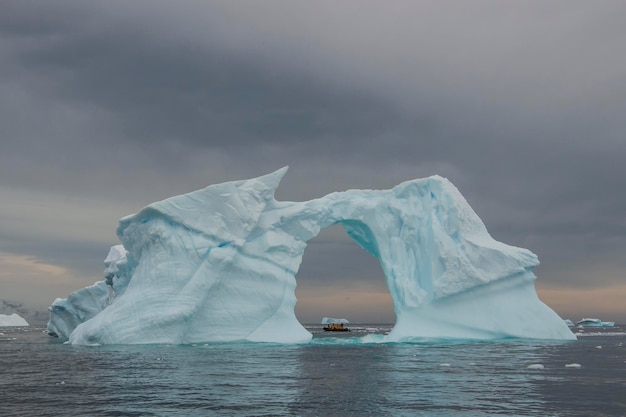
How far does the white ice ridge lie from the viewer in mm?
29438

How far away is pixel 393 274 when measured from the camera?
3506 cm

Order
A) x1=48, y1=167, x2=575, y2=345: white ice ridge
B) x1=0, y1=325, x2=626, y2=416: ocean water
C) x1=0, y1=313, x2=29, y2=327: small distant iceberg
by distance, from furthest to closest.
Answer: x1=0, y1=313, x2=29, y2=327: small distant iceberg < x1=48, y1=167, x2=575, y2=345: white ice ridge < x1=0, y1=325, x2=626, y2=416: ocean water

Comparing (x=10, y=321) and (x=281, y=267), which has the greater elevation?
(x=281, y=267)

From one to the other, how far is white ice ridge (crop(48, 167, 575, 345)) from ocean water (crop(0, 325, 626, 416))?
8.84 ft

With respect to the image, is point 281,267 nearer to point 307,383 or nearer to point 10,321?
point 307,383

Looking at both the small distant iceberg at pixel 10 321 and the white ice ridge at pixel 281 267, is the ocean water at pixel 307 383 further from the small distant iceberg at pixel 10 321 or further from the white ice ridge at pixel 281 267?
the small distant iceberg at pixel 10 321

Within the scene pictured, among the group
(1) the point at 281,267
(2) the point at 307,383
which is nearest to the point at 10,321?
(1) the point at 281,267

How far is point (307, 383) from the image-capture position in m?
17.4

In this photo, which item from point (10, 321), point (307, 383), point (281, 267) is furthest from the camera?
Answer: point (10, 321)

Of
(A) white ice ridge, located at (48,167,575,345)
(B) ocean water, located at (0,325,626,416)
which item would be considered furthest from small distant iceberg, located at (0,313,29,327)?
(B) ocean water, located at (0,325,626,416)

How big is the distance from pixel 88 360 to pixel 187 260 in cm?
757

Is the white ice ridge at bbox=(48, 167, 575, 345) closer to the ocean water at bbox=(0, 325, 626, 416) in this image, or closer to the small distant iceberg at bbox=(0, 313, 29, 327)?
the ocean water at bbox=(0, 325, 626, 416)

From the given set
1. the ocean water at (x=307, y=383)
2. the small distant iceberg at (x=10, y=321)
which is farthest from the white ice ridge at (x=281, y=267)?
the small distant iceberg at (x=10, y=321)

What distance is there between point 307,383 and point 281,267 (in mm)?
14523
